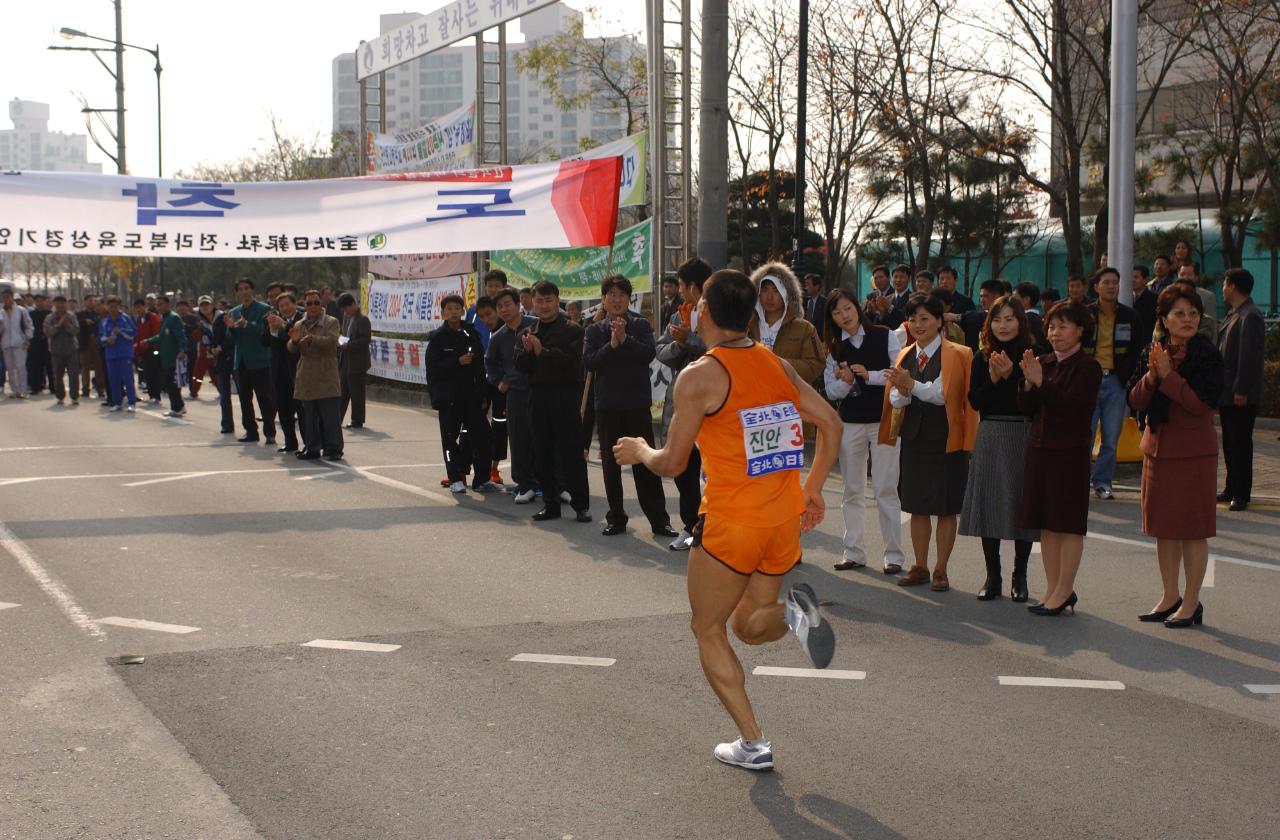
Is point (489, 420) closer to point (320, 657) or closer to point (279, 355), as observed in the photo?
point (279, 355)

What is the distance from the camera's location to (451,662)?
6777 millimetres

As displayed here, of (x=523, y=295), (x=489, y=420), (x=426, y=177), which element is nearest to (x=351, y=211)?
(x=426, y=177)

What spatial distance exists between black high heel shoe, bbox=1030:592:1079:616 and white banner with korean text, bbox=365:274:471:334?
51.0 feet

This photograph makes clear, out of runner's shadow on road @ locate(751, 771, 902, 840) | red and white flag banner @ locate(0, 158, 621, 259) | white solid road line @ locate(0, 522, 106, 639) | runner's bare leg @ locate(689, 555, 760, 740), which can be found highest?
red and white flag banner @ locate(0, 158, 621, 259)

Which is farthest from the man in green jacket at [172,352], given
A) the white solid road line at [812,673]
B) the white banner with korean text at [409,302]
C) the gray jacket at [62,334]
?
the white solid road line at [812,673]

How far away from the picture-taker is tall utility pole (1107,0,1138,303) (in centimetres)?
1357

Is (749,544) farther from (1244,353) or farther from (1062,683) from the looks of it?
(1244,353)

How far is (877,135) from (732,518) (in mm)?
26372

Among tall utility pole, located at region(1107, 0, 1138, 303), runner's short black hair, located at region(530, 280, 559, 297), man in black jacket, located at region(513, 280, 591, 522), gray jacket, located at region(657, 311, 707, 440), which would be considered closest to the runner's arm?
gray jacket, located at region(657, 311, 707, 440)

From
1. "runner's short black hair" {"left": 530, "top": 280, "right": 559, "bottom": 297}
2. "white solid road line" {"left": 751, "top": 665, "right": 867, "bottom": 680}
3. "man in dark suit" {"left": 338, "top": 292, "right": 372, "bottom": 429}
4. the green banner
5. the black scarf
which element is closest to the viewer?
"white solid road line" {"left": 751, "top": 665, "right": 867, "bottom": 680}

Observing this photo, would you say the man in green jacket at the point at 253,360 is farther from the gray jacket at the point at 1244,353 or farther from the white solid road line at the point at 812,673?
the white solid road line at the point at 812,673

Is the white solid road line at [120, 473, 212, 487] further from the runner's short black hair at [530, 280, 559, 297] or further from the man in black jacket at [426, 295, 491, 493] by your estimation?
the runner's short black hair at [530, 280, 559, 297]

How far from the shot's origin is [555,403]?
11336 mm

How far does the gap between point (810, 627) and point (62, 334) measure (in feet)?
70.1
